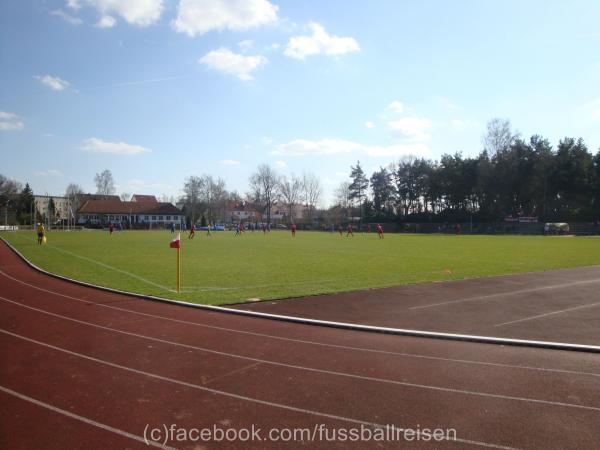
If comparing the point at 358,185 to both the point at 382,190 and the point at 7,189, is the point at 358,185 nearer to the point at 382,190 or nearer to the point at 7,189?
the point at 382,190

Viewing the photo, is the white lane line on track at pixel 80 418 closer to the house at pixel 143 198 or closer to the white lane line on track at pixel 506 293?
the white lane line on track at pixel 506 293

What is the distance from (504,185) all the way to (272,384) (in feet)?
255

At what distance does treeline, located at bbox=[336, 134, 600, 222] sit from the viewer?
67000 mm

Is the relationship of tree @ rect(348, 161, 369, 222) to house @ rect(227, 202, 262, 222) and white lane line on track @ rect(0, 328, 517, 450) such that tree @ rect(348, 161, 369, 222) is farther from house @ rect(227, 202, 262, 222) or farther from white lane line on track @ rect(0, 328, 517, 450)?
white lane line on track @ rect(0, 328, 517, 450)

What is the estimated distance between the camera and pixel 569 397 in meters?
5.11

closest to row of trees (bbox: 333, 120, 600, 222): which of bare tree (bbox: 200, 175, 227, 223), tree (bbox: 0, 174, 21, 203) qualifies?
bare tree (bbox: 200, 175, 227, 223)

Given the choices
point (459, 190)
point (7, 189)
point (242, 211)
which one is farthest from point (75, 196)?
point (459, 190)

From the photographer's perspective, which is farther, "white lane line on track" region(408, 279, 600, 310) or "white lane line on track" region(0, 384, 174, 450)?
"white lane line on track" region(408, 279, 600, 310)

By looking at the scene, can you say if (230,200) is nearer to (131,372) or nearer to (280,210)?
(280,210)

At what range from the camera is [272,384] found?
5527mm

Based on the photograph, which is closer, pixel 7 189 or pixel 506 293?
pixel 506 293

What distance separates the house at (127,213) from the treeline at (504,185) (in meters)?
54.3

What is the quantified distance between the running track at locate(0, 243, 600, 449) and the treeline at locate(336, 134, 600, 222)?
73.2 m

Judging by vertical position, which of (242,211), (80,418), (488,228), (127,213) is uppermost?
(242,211)
